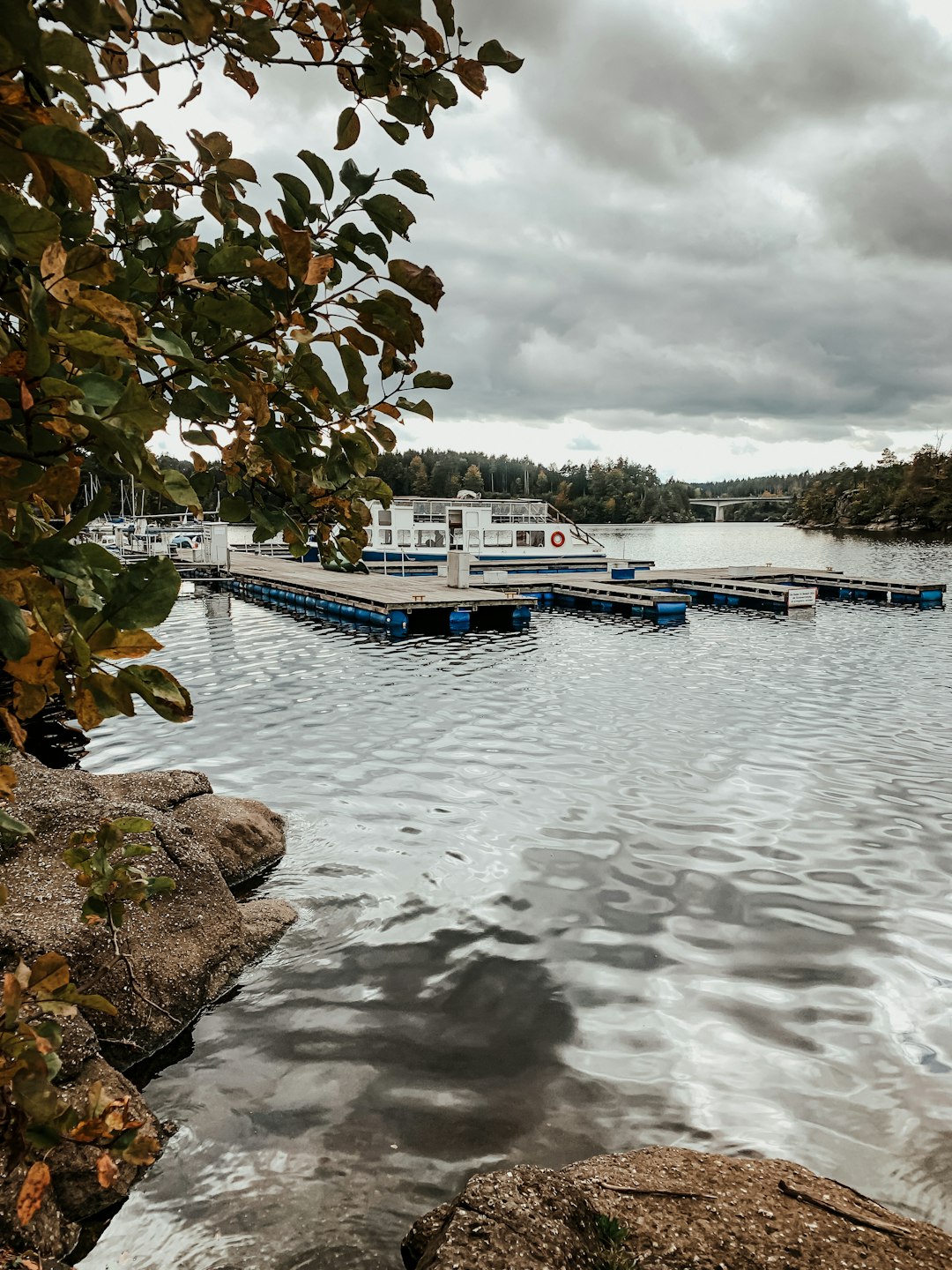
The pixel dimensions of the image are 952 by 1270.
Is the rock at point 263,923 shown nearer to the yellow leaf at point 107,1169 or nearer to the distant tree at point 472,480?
the yellow leaf at point 107,1169

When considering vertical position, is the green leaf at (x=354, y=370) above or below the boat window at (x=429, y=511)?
below

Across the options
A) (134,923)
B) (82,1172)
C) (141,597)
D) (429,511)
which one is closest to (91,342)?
(141,597)

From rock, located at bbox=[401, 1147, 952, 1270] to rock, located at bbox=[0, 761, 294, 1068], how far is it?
2.66 metres

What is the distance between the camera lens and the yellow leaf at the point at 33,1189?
1511mm

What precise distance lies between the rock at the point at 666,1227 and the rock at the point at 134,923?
2656mm

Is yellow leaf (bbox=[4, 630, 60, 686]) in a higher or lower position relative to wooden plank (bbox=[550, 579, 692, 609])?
higher

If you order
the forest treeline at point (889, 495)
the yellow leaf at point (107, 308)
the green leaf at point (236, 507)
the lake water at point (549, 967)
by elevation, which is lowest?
the lake water at point (549, 967)

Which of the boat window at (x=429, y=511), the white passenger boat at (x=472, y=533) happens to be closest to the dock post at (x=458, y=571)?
the white passenger boat at (x=472, y=533)

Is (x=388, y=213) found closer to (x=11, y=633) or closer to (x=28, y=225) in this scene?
(x=28, y=225)

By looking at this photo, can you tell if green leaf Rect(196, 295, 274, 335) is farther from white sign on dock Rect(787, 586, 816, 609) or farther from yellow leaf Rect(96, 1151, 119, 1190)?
white sign on dock Rect(787, 586, 816, 609)

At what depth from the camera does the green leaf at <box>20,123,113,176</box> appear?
1.20 metres

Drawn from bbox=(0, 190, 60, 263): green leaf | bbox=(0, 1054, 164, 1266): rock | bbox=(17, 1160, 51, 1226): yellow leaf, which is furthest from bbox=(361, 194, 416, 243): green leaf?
bbox=(0, 1054, 164, 1266): rock

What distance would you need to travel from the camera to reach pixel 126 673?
4.64 feet

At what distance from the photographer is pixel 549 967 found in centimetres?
764
